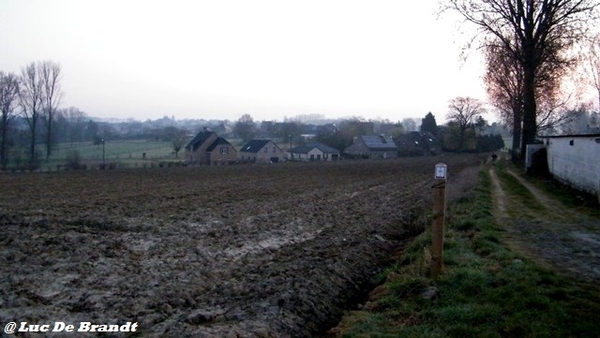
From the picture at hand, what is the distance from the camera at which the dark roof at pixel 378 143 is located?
88062mm

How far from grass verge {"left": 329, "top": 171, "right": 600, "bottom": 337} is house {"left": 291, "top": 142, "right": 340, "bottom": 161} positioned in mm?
71717

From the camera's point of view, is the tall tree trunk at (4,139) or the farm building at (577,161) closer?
the farm building at (577,161)

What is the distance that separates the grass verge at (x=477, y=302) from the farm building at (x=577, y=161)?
1115cm

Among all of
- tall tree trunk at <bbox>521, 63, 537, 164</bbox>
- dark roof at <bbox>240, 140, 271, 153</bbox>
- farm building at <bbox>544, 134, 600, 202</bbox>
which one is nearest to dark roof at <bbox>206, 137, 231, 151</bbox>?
dark roof at <bbox>240, 140, 271, 153</bbox>

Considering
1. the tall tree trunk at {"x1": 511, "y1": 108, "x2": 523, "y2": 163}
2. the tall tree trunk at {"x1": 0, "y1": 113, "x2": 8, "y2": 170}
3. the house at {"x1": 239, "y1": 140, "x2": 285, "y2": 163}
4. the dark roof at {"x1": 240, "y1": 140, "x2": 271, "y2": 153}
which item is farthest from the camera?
the dark roof at {"x1": 240, "y1": 140, "x2": 271, "y2": 153}

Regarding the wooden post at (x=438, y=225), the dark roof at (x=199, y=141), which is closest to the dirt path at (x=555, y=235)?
→ the wooden post at (x=438, y=225)

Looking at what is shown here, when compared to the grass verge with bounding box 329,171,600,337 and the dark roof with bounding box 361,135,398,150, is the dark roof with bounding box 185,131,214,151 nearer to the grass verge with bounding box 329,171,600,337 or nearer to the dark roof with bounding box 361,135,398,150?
the dark roof with bounding box 361,135,398,150

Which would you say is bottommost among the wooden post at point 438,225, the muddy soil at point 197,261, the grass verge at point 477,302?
the muddy soil at point 197,261

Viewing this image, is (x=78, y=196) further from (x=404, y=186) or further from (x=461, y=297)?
(x=461, y=297)

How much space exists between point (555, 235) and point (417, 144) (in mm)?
85549

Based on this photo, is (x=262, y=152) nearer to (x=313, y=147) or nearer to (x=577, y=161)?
(x=313, y=147)

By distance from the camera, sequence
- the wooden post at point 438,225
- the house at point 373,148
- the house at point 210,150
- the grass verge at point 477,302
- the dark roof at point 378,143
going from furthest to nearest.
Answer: the dark roof at point 378,143
the house at point 373,148
the house at point 210,150
the wooden post at point 438,225
the grass verge at point 477,302

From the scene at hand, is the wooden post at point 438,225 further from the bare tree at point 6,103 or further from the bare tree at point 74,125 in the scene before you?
the bare tree at point 74,125

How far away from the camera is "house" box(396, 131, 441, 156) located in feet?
291
